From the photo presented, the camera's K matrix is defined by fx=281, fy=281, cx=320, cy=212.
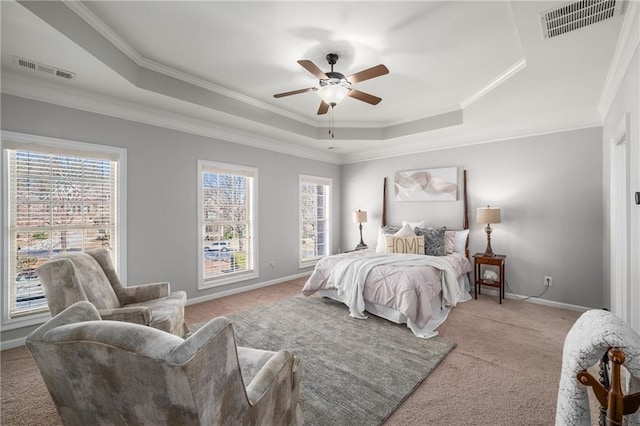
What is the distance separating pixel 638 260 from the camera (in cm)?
199

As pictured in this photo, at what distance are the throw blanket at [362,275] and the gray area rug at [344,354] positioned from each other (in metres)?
0.23

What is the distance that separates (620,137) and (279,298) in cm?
433

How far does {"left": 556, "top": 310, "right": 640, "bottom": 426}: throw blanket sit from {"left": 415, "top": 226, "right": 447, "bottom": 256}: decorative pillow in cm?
355

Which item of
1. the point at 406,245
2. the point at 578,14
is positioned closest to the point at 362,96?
the point at 578,14

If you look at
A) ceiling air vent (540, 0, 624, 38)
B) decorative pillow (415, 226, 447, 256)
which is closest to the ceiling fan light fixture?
ceiling air vent (540, 0, 624, 38)

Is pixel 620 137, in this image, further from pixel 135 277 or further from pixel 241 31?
pixel 135 277

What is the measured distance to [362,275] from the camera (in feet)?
11.7

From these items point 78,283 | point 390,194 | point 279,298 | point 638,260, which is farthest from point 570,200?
point 78,283

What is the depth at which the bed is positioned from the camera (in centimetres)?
312

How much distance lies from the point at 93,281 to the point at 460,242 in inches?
190

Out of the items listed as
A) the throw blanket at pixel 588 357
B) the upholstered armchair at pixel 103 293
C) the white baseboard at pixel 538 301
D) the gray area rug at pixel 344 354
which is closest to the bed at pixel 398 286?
the gray area rug at pixel 344 354

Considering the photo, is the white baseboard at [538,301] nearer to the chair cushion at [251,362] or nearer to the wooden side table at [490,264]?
the wooden side table at [490,264]

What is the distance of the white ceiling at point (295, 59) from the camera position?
87.6 inches

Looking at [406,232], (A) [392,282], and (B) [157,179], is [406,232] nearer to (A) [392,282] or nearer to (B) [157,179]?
(A) [392,282]
